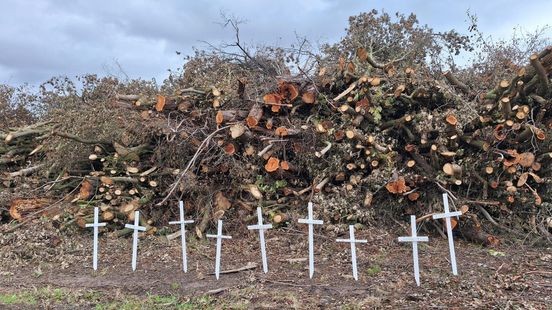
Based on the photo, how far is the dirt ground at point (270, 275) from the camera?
4547 millimetres

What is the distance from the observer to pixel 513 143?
6.51 metres

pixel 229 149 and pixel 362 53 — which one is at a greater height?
pixel 362 53

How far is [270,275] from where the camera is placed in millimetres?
5316

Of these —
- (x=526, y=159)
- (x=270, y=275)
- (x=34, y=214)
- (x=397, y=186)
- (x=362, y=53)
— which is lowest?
(x=270, y=275)

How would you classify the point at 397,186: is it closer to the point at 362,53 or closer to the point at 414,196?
the point at 414,196

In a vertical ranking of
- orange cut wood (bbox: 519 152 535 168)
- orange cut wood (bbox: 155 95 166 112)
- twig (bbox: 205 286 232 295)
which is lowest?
twig (bbox: 205 286 232 295)

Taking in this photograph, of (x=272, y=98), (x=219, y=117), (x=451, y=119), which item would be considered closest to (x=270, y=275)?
(x=219, y=117)

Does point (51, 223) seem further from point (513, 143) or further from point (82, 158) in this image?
point (513, 143)

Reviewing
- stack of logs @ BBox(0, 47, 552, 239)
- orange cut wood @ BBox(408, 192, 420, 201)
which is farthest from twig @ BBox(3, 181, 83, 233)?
orange cut wood @ BBox(408, 192, 420, 201)

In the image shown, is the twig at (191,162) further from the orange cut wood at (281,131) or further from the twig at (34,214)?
the twig at (34,214)

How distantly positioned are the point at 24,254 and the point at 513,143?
681 centimetres

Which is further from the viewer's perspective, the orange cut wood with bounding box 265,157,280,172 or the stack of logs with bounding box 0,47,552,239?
the orange cut wood with bounding box 265,157,280,172

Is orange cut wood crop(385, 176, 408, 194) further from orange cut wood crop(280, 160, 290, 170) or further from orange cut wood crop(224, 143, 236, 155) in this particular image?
orange cut wood crop(224, 143, 236, 155)

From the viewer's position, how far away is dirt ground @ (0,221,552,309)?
455 cm
